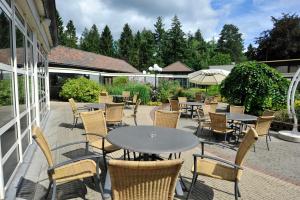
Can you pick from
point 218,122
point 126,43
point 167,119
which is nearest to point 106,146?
point 167,119

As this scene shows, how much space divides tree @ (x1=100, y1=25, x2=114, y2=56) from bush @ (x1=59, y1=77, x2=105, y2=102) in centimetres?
3733

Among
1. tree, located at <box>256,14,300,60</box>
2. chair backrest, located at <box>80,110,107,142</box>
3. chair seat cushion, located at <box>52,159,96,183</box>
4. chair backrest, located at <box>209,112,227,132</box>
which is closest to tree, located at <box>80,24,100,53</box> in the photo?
tree, located at <box>256,14,300,60</box>

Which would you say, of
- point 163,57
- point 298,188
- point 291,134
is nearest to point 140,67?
point 163,57

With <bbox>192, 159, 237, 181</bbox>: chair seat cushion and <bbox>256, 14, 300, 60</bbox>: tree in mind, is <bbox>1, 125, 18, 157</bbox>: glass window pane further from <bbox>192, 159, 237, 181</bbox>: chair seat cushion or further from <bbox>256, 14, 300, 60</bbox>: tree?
<bbox>256, 14, 300, 60</bbox>: tree

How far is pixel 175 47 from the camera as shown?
2269 inches

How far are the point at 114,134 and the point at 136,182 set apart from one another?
168 cm

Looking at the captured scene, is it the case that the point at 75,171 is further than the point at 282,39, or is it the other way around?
the point at 282,39

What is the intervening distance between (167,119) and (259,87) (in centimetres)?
773

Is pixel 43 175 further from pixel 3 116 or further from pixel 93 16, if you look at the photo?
pixel 93 16

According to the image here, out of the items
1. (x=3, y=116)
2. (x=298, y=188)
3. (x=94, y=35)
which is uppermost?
(x=94, y=35)

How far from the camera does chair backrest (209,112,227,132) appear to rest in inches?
263

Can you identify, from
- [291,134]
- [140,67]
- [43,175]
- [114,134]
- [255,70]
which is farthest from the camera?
[140,67]

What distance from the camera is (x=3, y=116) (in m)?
3.56

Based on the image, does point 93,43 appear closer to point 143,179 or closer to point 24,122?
point 24,122
